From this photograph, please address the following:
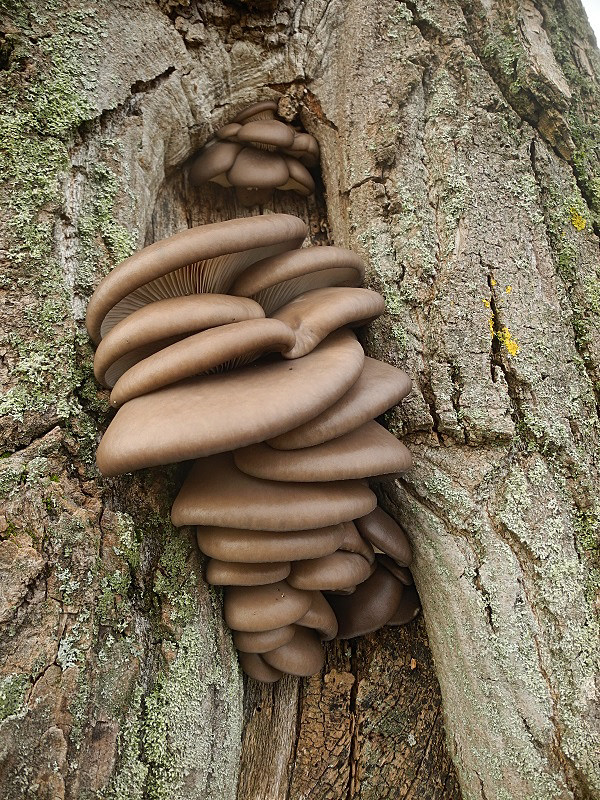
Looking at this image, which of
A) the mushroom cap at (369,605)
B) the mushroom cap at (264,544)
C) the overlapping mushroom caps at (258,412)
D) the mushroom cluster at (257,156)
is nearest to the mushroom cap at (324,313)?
the overlapping mushroom caps at (258,412)

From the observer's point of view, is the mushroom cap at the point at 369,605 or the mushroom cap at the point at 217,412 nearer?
the mushroom cap at the point at 217,412

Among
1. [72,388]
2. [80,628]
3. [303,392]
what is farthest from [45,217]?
[80,628]

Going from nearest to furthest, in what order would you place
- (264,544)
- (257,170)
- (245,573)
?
(264,544), (245,573), (257,170)

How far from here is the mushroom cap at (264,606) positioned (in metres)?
1.79

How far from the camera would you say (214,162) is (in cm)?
239

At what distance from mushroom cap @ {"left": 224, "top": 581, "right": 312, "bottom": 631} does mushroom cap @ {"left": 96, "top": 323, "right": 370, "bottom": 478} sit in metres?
0.41

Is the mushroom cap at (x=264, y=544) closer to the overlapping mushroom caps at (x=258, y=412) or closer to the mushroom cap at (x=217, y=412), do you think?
the overlapping mushroom caps at (x=258, y=412)

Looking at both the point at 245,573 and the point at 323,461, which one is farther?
the point at 245,573

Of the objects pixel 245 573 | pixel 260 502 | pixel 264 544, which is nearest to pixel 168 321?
pixel 260 502

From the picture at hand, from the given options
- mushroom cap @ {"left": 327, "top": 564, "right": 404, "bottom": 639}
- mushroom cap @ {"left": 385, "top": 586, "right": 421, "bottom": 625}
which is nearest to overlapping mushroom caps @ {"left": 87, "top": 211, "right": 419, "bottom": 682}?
mushroom cap @ {"left": 327, "top": 564, "right": 404, "bottom": 639}

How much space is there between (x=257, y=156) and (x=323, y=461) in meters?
1.61

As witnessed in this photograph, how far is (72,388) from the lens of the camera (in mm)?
1702

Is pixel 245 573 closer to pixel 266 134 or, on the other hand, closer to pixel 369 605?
pixel 369 605

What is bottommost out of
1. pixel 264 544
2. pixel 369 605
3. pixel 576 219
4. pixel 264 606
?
pixel 369 605
